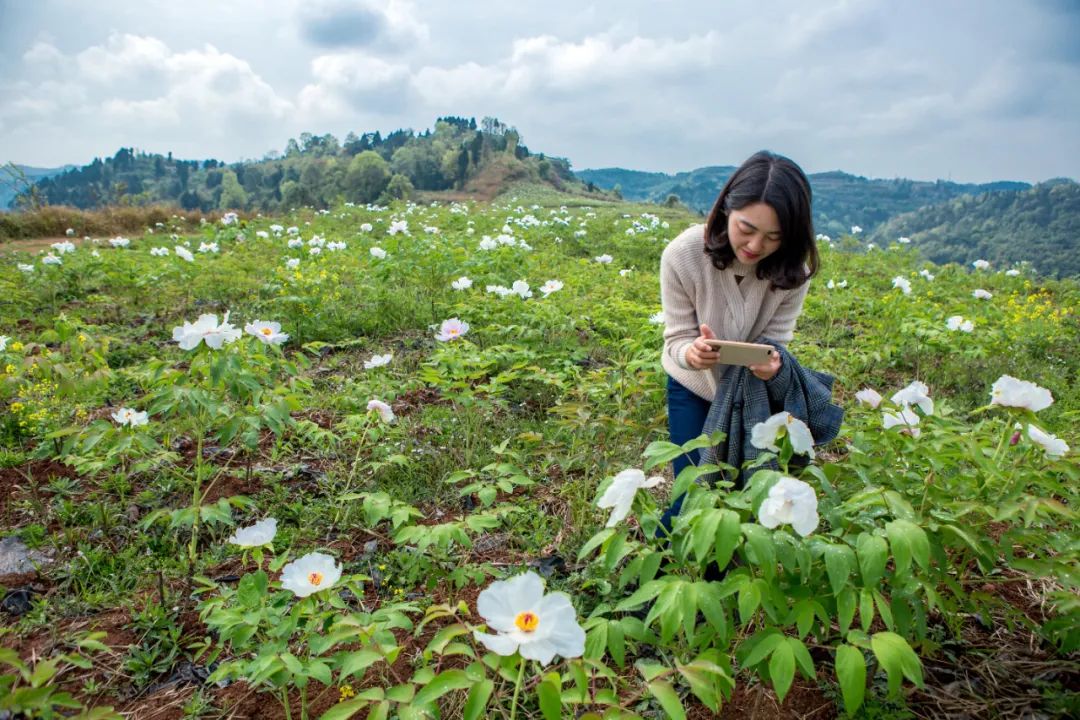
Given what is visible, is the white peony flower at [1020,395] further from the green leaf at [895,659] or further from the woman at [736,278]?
the green leaf at [895,659]

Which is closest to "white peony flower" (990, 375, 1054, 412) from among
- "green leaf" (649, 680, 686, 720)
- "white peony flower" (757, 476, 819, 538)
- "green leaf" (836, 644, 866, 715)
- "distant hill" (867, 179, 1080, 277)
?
"white peony flower" (757, 476, 819, 538)

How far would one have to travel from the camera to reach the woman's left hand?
1.76 metres

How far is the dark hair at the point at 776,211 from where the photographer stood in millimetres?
1754

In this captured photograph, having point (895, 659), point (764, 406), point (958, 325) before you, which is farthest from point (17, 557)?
point (958, 325)

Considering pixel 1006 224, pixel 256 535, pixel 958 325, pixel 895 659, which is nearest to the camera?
pixel 895 659

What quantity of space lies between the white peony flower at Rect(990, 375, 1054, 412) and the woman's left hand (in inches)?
20.3

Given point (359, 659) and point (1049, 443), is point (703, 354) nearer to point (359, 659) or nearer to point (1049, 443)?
point (1049, 443)

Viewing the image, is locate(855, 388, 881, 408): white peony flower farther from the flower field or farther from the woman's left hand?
the woman's left hand

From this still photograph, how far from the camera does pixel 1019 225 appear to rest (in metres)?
19.0

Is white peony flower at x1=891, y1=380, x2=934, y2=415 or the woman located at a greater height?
the woman

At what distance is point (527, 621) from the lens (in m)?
1.06

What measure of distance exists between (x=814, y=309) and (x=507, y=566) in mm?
4001

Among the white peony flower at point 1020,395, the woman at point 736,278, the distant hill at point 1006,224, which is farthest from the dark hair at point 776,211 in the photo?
the distant hill at point 1006,224

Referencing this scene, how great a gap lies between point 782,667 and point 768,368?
878mm
